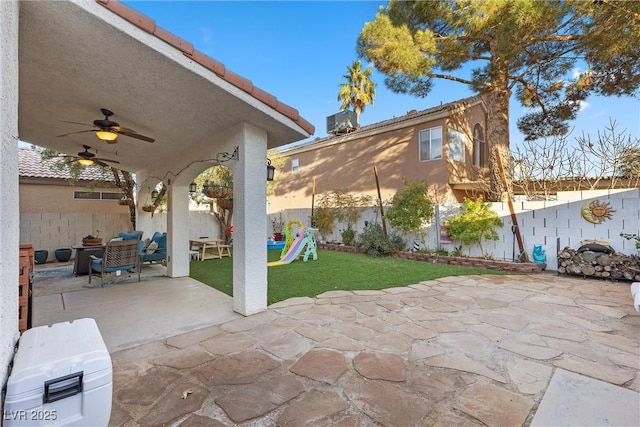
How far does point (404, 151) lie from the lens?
1263cm

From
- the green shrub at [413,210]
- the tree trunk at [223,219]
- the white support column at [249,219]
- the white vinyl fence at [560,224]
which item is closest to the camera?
the white support column at [249,219]

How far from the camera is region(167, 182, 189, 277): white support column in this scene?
725 centimetres

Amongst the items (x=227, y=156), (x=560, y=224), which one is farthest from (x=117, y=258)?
(x=560, y=224)

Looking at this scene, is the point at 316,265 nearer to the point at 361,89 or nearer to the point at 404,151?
the point at 404,151

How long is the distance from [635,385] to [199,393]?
3.81 meters

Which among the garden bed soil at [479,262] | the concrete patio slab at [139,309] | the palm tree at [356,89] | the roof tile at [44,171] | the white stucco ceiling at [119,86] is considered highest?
the palm tree at [356,89]

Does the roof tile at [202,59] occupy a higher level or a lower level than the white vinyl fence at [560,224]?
higher

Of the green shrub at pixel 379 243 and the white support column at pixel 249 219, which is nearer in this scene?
the white support column at pixel 249 219

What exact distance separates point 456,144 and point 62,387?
1295 centimetres

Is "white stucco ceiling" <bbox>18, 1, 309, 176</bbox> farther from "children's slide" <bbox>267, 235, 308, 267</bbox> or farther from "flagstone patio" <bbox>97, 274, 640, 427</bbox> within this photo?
"children's slide" <bbox>267, 235, 308, 267</bbox>

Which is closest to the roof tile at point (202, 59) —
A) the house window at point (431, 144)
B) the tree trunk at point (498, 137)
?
the tree trunk at point (498, 137)

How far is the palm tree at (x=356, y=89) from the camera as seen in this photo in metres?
18.4

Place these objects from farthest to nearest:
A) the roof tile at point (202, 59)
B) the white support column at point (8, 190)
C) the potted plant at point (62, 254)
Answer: the potted plant at point (62, 254) < the roof tile at point (202, 59) < the white support column at point (8, 190)

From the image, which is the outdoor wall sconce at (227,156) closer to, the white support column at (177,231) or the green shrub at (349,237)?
the white support column at (177,231)
